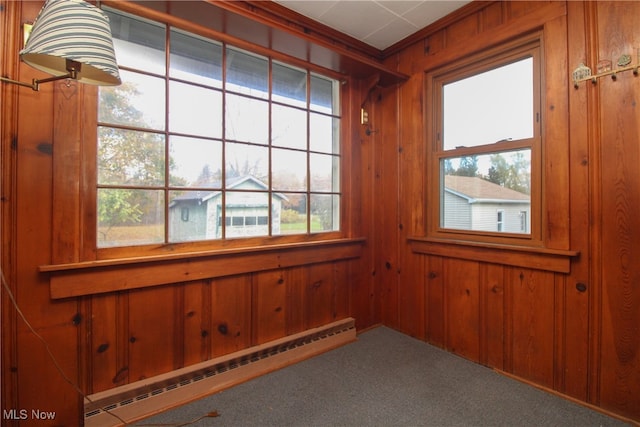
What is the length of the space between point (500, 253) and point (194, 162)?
2.03 m

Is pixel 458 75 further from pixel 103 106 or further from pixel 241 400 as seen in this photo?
pixel 241 400

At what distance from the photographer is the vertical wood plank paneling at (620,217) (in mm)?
1444

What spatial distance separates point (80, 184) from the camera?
1.43 metres

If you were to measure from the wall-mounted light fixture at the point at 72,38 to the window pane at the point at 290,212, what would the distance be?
125 cm

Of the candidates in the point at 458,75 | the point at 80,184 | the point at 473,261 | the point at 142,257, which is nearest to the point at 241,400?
the point at 142,257

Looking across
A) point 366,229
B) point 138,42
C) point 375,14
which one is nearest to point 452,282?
point 366,229

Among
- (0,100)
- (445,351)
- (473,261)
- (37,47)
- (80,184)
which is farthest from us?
(445,351)

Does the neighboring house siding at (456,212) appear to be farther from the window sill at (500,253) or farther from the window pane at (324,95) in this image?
the window pane at (324,95)

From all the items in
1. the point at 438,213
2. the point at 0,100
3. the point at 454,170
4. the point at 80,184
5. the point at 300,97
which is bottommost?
the point at 438,213

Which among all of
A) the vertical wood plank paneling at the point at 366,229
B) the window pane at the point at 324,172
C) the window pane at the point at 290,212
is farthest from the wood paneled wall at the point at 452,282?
the window pane at the point at 324,172

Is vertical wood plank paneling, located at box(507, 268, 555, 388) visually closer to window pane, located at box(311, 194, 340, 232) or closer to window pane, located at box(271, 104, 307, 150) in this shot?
window pane, located at box(311, 194, 340, 232)

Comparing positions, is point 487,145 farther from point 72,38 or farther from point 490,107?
point 72,38

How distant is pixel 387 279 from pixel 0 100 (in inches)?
104

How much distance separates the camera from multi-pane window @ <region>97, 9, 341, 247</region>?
156 cm
